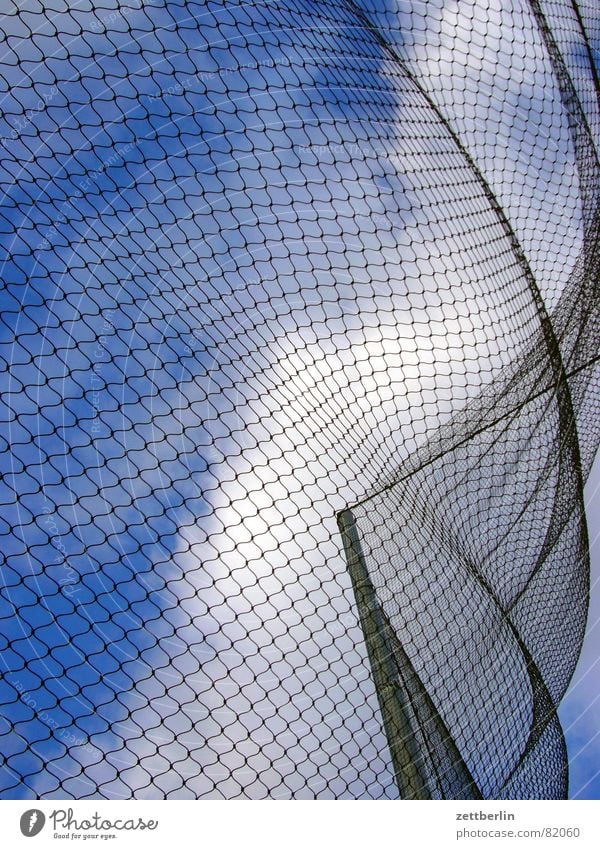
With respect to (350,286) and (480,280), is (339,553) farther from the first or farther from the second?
(480,280)

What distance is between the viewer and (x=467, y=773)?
5.70 feet

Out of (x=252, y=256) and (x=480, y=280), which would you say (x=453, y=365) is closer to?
(x=480, y=280)

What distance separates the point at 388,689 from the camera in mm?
1645

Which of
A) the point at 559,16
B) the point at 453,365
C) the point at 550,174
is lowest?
the point at 453,365

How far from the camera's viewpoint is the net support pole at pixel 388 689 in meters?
1.61

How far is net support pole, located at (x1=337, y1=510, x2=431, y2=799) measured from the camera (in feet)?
5.30
